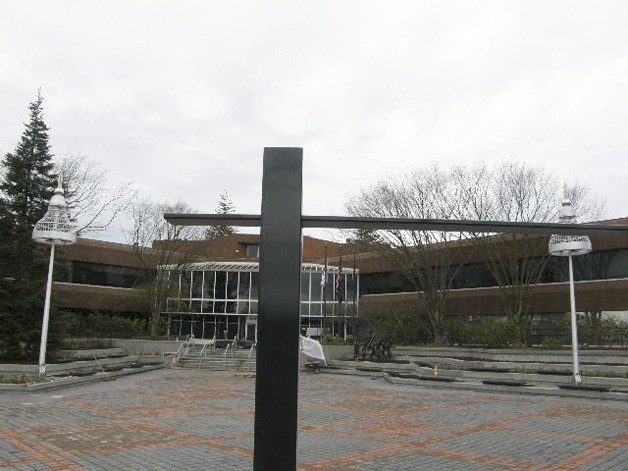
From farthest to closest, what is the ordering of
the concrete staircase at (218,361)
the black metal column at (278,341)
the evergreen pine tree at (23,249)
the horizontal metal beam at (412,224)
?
the concrete staircase at (218,361)
the evergreen pine tree at (23,249)
the horizontal metal beam at (412,224)
the black metal column at (278,341)

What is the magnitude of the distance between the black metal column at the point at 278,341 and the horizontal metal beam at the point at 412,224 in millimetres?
249

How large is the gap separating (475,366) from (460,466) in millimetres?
18637

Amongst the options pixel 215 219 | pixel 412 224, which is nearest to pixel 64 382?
pixel 215 219

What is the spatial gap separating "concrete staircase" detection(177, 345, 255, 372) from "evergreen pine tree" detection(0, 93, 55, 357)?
8777 mm

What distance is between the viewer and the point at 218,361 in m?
30.1

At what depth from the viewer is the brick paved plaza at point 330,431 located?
7.98 metres

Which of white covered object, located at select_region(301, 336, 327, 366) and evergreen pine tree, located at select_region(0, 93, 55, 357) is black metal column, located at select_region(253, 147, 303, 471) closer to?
evergreen pine tree, located at select_region(0, 93, 55, 357)

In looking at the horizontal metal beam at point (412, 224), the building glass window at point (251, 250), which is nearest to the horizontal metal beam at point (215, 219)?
the horizontal metal beam at point (412, 224)

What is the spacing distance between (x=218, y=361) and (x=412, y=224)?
28007 mm

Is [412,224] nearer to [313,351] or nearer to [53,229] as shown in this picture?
[53,229]

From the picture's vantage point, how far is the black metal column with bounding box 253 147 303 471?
10.2 feet

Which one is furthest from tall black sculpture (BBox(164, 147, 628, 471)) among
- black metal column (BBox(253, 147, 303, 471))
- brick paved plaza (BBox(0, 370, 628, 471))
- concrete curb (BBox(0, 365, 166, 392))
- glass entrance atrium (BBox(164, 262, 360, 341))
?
glass entrance atrium (BBox(164, 262, 360, 341))

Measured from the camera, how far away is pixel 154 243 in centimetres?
4241

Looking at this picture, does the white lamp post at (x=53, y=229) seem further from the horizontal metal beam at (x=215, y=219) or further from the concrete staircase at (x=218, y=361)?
the horizontal metal beam at (x=215, y=219)
